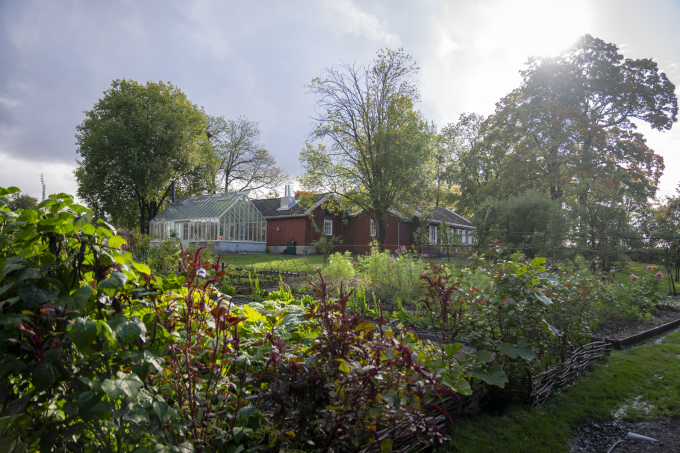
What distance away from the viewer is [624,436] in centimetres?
245

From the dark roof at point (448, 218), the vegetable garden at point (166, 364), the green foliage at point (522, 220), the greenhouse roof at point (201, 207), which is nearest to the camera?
the vegetable garden at point (166, 364)

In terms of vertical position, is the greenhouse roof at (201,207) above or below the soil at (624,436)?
above

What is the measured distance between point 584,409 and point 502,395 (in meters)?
0.73

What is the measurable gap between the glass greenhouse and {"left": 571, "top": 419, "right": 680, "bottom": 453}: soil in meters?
20.1

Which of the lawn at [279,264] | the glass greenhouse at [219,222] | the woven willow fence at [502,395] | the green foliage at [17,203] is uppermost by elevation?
the glass greenhouse at [219,222]

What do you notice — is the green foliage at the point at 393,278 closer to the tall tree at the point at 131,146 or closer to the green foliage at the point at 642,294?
the green foliage at the point at 642,294

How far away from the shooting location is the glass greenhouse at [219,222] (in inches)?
847

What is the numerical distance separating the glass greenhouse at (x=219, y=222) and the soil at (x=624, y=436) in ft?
66.0

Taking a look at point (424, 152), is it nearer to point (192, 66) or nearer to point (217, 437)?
point (192, 66)

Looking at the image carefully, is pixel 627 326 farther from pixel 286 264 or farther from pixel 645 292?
pixel 286 264

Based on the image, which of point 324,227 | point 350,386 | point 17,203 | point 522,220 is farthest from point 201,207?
point 350,386

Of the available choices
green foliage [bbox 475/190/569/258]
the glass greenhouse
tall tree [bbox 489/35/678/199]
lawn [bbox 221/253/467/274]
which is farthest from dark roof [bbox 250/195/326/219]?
tall tree [bbox 489/35/678/199]

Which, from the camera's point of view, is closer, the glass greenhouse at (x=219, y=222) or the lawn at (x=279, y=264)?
the lawn at (x=279, y=264)

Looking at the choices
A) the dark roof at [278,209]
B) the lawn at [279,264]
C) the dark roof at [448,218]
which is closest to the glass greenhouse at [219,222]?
the dark roof at [278,209]
